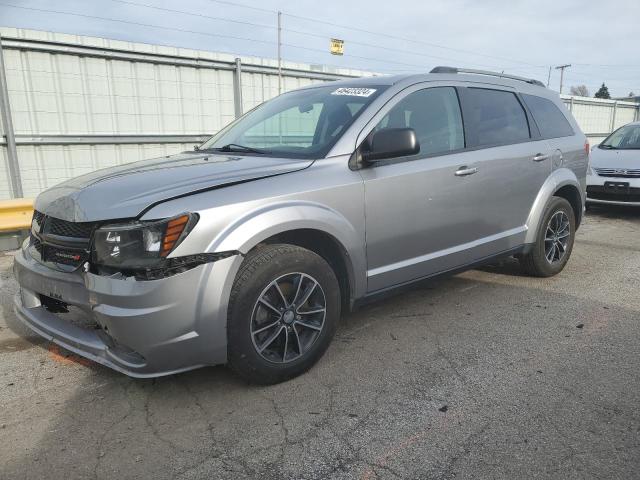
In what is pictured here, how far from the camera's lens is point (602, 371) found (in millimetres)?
3082

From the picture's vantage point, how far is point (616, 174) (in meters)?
8.06

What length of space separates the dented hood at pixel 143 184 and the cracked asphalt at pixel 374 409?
1.03 metres

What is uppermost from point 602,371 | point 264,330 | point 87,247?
point 87,247

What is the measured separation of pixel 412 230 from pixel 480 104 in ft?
4.57

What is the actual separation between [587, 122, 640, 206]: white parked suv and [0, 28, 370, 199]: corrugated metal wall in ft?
20.9

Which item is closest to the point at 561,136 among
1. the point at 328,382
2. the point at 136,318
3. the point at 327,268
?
the point at 327,268

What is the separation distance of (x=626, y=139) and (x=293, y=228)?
8.47 metres

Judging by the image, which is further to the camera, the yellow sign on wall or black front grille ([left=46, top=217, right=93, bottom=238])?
the yellow sign on wall

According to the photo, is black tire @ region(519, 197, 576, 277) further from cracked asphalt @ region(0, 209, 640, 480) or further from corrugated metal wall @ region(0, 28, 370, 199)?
corrugated metal wall @ region(0, 28, 370, 199)

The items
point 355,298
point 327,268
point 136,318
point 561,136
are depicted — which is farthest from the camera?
point 561,136

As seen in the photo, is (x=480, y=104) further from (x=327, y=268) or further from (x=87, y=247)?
(x=87, y=247)

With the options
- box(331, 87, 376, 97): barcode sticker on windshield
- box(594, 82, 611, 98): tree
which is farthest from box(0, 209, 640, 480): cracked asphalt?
box(594, 82, 611, 98): tree

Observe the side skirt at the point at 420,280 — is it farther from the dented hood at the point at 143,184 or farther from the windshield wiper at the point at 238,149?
the windshield wiper at the point at 238,149

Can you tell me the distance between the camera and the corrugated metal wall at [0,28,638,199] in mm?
7633
